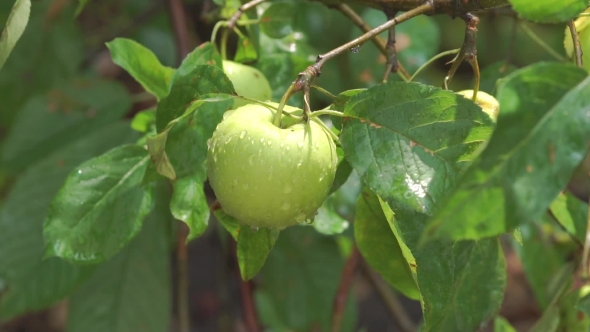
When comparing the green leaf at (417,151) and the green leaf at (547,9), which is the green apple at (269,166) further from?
the green leaf at (547,9)

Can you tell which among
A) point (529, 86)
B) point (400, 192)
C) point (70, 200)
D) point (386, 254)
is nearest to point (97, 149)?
point (70, 200)

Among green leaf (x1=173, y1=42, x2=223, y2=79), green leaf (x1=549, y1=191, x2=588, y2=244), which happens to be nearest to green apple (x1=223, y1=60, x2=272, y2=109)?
green leaf (x1=173, y1=42, x2=223, y2=79)

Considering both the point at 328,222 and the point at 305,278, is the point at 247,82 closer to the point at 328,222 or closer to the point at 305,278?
the point at 328,222

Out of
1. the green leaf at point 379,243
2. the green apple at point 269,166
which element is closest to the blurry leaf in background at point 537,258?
the green leaf at point 379,243

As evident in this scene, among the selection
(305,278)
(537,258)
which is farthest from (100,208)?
(537,258)

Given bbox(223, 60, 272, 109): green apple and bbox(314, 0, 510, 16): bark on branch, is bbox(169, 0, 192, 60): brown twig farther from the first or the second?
bbox(314, 0, 510, 16): bark on branch

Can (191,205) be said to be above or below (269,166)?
below
